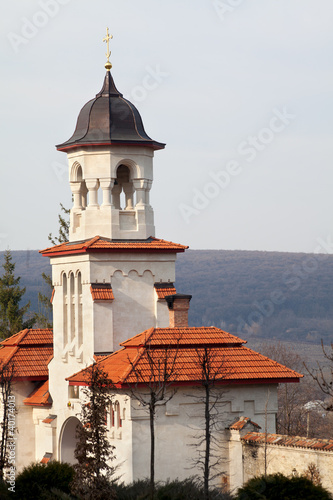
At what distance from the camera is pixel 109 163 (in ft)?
131

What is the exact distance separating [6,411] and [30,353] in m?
5.12

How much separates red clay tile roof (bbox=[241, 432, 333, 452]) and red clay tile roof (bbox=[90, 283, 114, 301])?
26.1 ft

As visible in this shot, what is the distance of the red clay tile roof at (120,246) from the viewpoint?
1531 inches

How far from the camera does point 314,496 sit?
2647 cm

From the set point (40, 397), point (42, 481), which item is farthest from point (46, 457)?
point (42, 481)

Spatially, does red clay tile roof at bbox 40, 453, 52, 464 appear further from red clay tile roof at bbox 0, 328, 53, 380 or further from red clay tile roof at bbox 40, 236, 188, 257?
red clay tile roof at bbox 40, 236, 188, 257

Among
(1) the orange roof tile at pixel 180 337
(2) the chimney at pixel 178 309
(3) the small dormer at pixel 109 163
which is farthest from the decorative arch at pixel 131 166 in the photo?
(1) the orange roof tile at pixel 180 337

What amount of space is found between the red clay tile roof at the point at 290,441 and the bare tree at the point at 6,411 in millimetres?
7977

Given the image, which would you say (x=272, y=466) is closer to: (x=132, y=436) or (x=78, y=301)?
(x=132, y=436)

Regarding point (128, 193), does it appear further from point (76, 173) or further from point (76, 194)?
point (76, 173)

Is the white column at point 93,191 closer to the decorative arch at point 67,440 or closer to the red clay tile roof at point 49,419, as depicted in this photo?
the red clay tile roof at point 49,419

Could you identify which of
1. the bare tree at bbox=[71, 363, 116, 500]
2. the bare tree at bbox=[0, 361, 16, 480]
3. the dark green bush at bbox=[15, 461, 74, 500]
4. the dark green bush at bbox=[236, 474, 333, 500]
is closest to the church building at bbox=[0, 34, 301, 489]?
the bare tree at bbox=[0, 361, 16, 480]

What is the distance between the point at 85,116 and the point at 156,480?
14.7m

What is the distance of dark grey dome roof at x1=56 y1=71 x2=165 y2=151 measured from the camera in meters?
39.8
